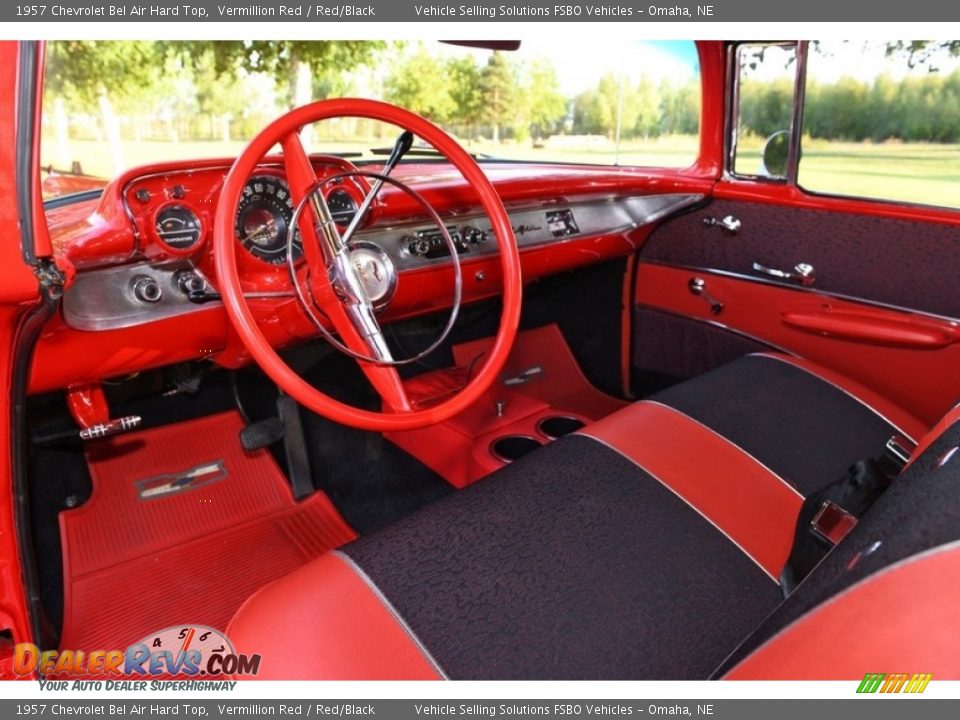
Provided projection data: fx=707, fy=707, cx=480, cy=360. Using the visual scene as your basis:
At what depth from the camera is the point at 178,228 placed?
147 centimetres

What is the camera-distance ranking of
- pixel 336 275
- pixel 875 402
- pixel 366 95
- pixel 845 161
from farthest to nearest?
pixel 845 161 → pixel 875 402 → pixel 366 95 → pixel 336 275

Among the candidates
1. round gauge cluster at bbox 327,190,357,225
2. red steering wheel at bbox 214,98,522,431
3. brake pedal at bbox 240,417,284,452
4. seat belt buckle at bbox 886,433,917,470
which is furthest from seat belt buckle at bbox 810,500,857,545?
brake pedal at bbox 240,417,284,452

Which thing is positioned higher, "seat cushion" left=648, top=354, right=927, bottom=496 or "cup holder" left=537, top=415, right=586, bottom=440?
"seat cushion" left=648, top=354, right=927, bottom=496

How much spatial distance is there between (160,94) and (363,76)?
655 millimetres

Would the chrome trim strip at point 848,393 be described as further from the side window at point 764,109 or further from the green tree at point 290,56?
the green tree at point 290,56

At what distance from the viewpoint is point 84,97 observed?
6.19 ft

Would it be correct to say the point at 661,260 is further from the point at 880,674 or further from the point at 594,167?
the point at 880,674

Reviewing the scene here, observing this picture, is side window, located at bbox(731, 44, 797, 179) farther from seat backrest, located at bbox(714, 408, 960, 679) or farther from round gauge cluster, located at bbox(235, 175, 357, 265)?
seat backrest, located at bbox(714, 408, 960, 679)

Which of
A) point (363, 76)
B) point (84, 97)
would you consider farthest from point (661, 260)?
point (84, 97)

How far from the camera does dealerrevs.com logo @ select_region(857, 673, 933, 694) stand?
632 mm

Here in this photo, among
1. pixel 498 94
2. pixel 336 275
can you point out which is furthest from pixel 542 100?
pixel 336 275

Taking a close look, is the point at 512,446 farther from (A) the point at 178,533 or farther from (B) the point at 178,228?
(B) the point at 178,228

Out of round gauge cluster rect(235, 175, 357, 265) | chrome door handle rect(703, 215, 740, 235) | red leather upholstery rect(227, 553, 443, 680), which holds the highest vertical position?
round gauge cluster rect(235, 175, 357, 265)

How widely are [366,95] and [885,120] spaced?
4.88 feet
